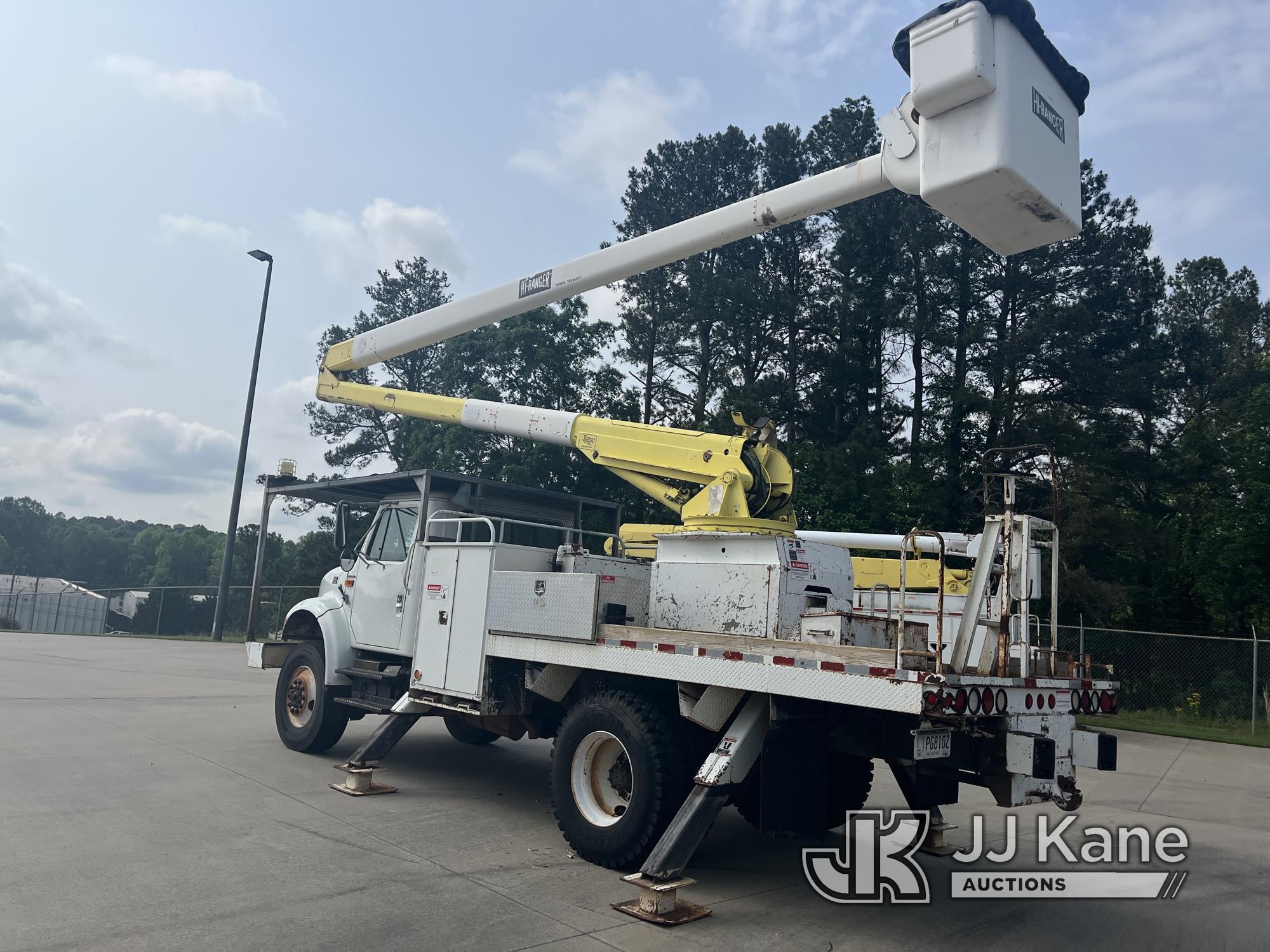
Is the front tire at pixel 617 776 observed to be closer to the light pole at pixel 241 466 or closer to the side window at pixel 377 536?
the side window at pixel 377 536

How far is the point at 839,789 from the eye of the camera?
6.34 m

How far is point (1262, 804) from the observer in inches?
383

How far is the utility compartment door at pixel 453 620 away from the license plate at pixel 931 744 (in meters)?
3.69

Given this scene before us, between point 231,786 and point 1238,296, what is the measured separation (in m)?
39.2

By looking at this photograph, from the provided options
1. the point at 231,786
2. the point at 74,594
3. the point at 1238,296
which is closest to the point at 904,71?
the point at 231,786

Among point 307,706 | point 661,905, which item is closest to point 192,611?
point 307,706

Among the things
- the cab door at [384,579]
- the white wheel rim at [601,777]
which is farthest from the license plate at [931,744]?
the cab door at [384,579]

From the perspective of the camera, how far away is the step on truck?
17.0 ft

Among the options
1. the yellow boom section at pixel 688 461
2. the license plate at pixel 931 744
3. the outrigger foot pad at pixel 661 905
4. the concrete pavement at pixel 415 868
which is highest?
the yellow boom section at pixel 688 461

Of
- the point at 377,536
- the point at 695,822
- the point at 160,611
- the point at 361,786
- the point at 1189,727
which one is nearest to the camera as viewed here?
the point at 695,822

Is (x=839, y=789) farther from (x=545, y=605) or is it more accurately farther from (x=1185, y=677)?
(x=1185, y=677)

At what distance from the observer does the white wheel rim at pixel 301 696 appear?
944 cm

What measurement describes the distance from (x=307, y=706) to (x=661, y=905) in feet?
18.3

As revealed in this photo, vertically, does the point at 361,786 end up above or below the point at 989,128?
below
